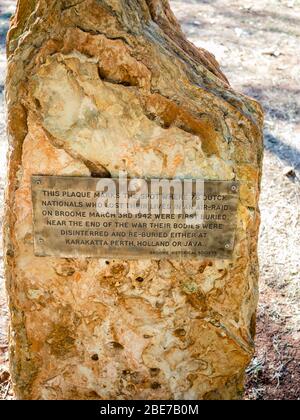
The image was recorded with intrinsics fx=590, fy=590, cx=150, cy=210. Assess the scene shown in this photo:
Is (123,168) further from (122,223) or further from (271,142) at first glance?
(271,142)

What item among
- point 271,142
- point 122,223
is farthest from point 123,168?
point 271,142

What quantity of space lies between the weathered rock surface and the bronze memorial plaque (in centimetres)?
4

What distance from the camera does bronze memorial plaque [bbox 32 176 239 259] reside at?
6.16 feet

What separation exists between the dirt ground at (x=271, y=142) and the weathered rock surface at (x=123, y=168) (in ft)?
1.57

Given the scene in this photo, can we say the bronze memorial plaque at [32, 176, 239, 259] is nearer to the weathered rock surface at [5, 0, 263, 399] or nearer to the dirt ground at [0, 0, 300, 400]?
the weathered rock surface at [5, 0, 263, 399]

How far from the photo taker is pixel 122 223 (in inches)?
75.7

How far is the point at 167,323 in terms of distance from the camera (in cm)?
204

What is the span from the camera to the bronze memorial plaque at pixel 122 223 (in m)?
1.88

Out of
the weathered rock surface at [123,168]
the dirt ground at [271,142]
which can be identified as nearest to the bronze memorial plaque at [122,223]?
the weathered rock surface at [123,168]

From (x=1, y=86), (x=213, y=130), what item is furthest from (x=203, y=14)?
(x=213, y=130)

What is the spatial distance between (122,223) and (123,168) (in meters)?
0.19

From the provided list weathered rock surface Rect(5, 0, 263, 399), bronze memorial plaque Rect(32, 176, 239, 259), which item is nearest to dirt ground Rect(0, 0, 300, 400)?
weathered rock surface Rect(5, 0, 263, 399)
